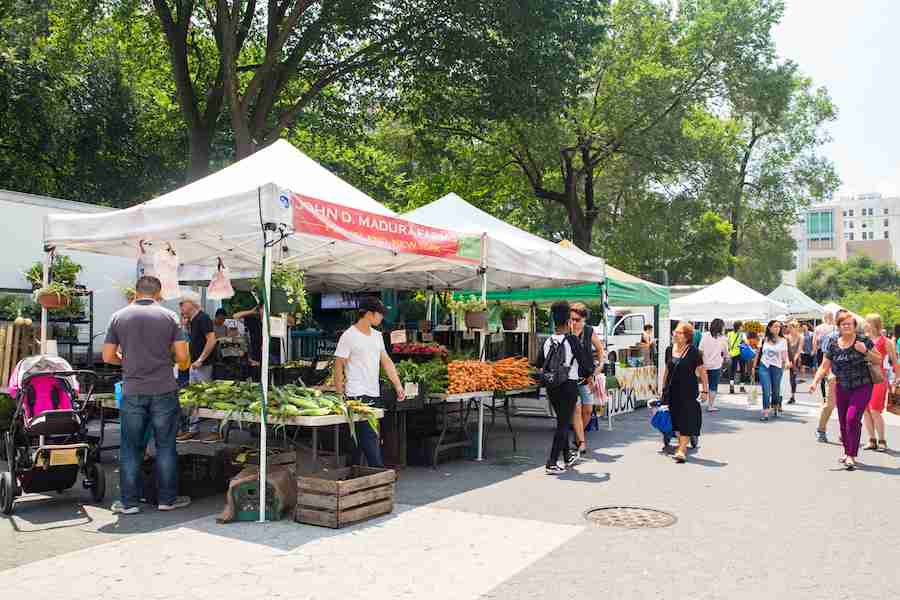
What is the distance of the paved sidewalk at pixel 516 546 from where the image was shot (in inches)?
197

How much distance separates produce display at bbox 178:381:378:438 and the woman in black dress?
14.0 ft

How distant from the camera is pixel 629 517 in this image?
22.5 feet

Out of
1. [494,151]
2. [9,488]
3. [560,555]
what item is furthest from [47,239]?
[494,151]

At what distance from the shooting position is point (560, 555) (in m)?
5.72

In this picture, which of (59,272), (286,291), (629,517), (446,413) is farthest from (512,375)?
(59,272)

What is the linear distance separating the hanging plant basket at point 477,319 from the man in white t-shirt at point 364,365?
2.53 meters

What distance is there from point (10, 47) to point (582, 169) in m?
18.2

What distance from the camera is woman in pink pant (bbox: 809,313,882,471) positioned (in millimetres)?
9273

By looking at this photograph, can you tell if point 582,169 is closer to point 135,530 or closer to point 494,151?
point 494,151

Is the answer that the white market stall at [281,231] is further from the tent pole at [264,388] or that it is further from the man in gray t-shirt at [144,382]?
the man in gray t-shirt at [144,382]

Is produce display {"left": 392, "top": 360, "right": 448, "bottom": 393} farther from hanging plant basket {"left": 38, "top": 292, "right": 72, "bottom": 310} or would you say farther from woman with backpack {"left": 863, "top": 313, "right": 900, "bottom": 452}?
woman with backpack {"left": 863, "top": 313, "right": 900, "bottom": 452}

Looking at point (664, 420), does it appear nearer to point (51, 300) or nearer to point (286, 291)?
point (286, 291)

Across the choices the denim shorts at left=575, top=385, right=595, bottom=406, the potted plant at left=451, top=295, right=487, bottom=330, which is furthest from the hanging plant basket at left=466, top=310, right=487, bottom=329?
the denim shorts at left=575, top=385, right=595, bottom=406

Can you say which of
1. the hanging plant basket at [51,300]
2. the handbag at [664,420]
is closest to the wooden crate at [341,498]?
the hanging plant basket at [51,300]
